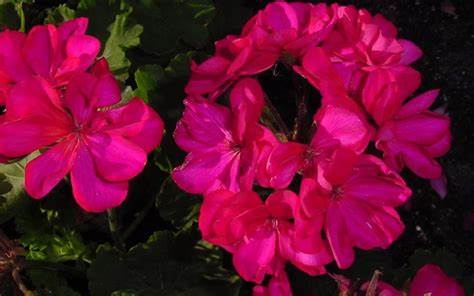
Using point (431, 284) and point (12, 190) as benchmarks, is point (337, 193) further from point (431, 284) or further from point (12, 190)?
point (12, 190)

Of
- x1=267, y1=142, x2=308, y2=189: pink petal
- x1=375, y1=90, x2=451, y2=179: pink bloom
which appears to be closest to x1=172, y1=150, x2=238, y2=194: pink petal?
x1=267, y1=142, x2=308, y2=189: pink petal

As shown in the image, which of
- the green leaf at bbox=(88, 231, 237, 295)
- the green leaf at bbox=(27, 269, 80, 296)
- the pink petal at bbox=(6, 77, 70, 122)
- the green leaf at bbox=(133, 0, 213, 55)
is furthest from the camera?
the green leaf at bbox=(133, 0, 213, 55)

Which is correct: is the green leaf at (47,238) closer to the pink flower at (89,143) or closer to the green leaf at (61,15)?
the green leaf at (61,15)

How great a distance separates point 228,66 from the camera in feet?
3.13

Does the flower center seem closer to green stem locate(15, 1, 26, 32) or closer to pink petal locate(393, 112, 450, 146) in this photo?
pink petal locate(393, 112, 450, 146)

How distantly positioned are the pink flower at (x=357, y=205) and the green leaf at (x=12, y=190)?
2.37ft

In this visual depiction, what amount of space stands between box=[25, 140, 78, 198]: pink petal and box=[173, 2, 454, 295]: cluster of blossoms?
0.51 ft

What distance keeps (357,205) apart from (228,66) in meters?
0.27

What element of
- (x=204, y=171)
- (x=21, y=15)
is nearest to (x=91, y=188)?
(x=204, y=171)

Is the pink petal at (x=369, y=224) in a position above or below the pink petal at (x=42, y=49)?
below

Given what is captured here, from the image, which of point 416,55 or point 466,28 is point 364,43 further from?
point 466,28

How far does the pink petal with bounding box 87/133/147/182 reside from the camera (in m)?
0.87

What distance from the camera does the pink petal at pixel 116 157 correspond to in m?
0.87

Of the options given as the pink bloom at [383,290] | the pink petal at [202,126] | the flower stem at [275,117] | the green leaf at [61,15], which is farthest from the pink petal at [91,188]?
the green leaf at [61,15]
